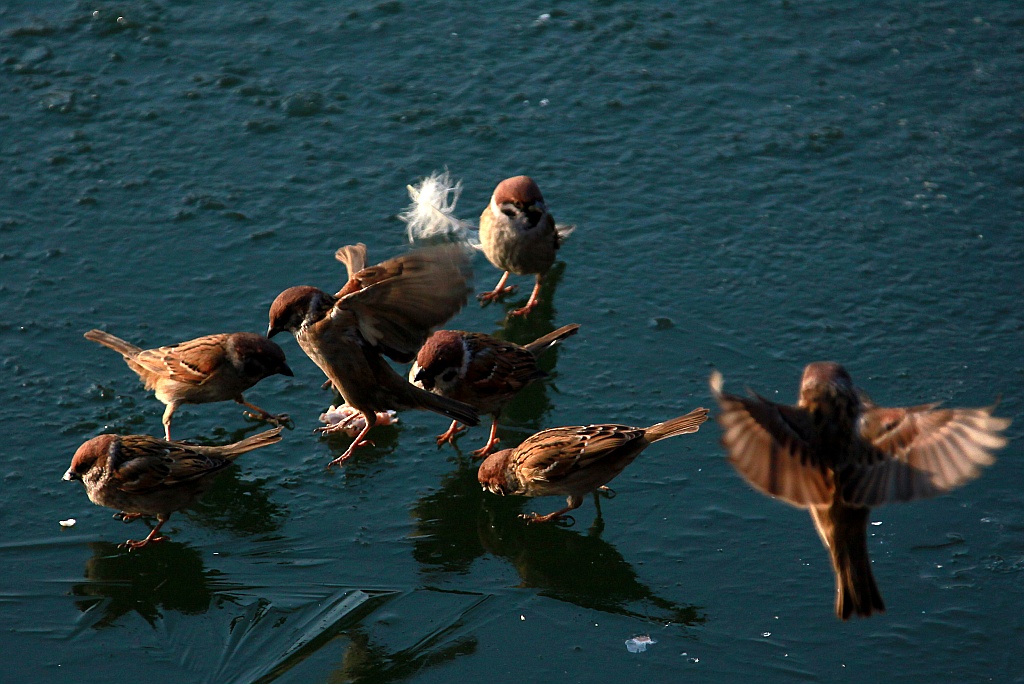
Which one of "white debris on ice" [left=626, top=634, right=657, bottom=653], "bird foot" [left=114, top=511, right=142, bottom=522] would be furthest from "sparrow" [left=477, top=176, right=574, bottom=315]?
"white debris on ice" [left=626, top=634, right=657, bottom=653]

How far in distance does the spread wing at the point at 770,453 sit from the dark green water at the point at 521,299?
113cm

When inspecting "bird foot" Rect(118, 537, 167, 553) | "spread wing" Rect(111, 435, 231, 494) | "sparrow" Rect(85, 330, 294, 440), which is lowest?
"bird foot" Rect(118, 537, 167, 553)

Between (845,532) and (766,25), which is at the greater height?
(766,25)

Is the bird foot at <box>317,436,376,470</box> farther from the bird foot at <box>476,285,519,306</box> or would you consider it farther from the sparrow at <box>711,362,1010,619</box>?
the sparrow at <box>711,362,1010,619</box>

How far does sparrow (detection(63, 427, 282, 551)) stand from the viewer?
5.90 metres

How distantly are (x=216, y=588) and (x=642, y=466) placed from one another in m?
2.38

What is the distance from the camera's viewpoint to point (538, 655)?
5281 mm

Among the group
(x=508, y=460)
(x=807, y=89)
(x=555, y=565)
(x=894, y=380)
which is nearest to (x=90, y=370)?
(x=508, y=460)

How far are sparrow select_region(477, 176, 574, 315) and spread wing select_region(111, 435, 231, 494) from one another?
247 centimetres

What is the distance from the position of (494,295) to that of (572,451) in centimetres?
234

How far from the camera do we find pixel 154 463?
19.6 ft

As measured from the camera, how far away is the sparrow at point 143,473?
19.4 ft

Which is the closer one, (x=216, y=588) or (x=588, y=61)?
(x=216, y=588)

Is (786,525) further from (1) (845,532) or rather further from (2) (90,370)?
(2) (90,370)
